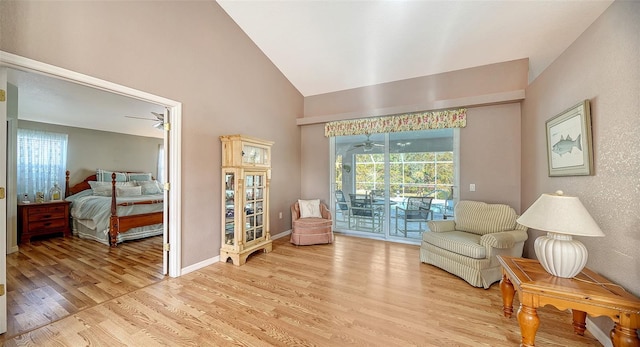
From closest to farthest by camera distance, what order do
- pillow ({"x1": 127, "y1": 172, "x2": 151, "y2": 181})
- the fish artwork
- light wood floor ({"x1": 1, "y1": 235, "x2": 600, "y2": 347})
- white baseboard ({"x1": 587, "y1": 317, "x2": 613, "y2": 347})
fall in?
1. white baseboard ({"x1": 587, "y1": 317, "x2": 613, "y2": 347})
2. light wood floor ({"x1": 1, "y1": 235, "x2": 600, "y2": 347})
3. the fish artwork
4. pillow ({"x1": 127, "y1": 172, "x2": 151, "y2": 181})

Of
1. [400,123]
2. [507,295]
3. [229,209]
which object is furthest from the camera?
[400,123]

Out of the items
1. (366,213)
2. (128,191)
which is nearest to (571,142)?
(366,213)

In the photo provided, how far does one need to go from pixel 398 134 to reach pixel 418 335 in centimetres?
332

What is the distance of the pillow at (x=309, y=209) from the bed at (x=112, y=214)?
8.83ft

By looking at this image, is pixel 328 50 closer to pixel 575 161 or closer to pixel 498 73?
pixel 498 73

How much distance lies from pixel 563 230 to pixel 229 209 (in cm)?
341

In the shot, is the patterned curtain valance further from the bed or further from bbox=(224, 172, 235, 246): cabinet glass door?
the bed

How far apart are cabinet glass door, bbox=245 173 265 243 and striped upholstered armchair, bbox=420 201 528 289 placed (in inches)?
95.3

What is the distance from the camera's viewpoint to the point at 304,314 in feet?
6.81

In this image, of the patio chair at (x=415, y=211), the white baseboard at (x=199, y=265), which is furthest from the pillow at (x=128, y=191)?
the patio chair at (x=415, y=211)

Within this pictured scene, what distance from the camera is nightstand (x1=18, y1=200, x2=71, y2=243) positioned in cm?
406

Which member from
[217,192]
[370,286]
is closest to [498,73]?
[370,286]

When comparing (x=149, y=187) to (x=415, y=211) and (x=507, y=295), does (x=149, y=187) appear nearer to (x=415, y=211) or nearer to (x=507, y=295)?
(x=415, y=211)

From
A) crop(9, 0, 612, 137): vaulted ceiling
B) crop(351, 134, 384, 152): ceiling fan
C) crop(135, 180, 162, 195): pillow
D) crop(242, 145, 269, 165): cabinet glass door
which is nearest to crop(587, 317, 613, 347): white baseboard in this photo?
crop(9, 0, 612, 137): vaulted ceiling
